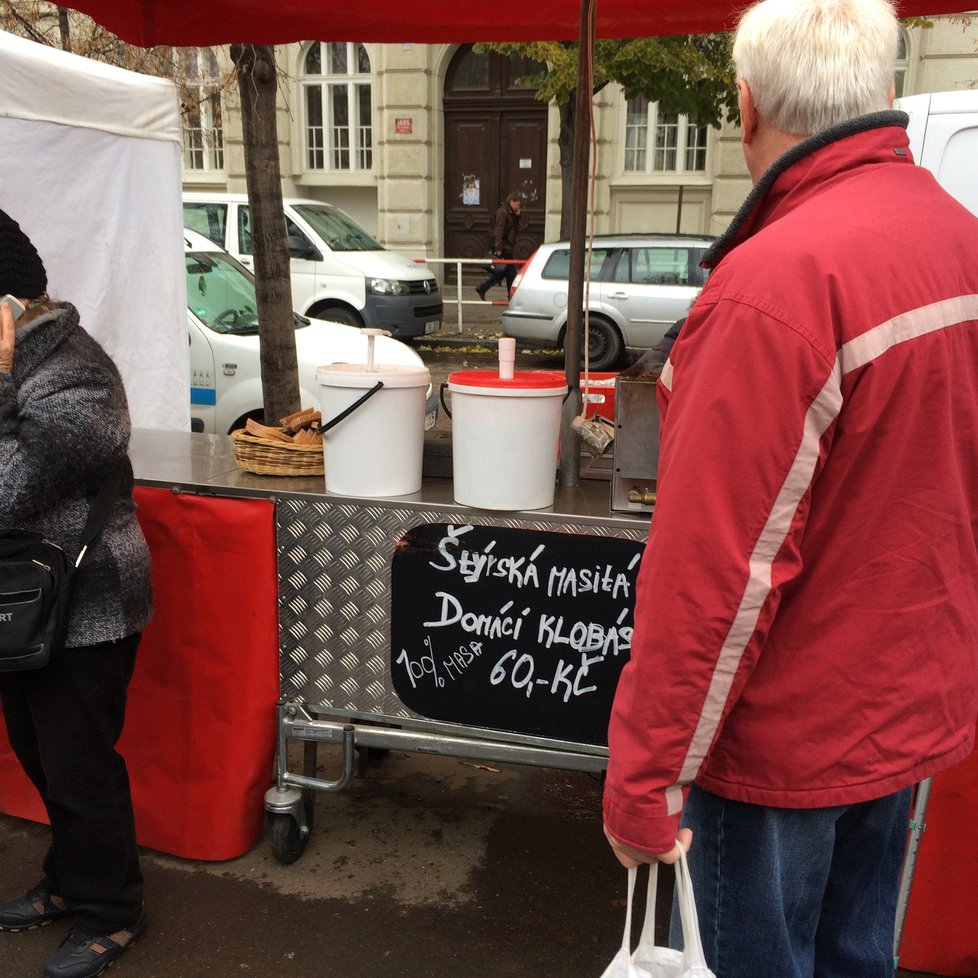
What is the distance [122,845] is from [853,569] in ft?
6.37

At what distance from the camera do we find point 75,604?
92.3 inches

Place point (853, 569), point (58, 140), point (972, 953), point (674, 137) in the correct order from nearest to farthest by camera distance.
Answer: point (853, 569) < point (972, 953) < point (58, 140) < point (674, 137)

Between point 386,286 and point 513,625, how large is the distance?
9.38 m

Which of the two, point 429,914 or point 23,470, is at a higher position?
point 23,470

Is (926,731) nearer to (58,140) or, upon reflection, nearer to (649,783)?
(649,783)

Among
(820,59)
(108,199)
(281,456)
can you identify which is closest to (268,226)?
(108,199)

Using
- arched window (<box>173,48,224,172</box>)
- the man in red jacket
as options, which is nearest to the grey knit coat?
the man in red jacket

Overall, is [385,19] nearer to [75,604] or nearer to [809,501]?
[75,604]

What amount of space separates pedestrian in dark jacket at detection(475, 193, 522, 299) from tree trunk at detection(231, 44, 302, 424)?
1109 cm

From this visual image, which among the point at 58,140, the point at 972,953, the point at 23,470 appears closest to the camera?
the point at 23,470

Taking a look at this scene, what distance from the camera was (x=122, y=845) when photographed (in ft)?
8.24

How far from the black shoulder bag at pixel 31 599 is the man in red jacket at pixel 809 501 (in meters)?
1.41

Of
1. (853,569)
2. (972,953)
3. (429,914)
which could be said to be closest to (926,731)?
(853,569)

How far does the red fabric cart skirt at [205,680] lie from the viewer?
276 centimetres
